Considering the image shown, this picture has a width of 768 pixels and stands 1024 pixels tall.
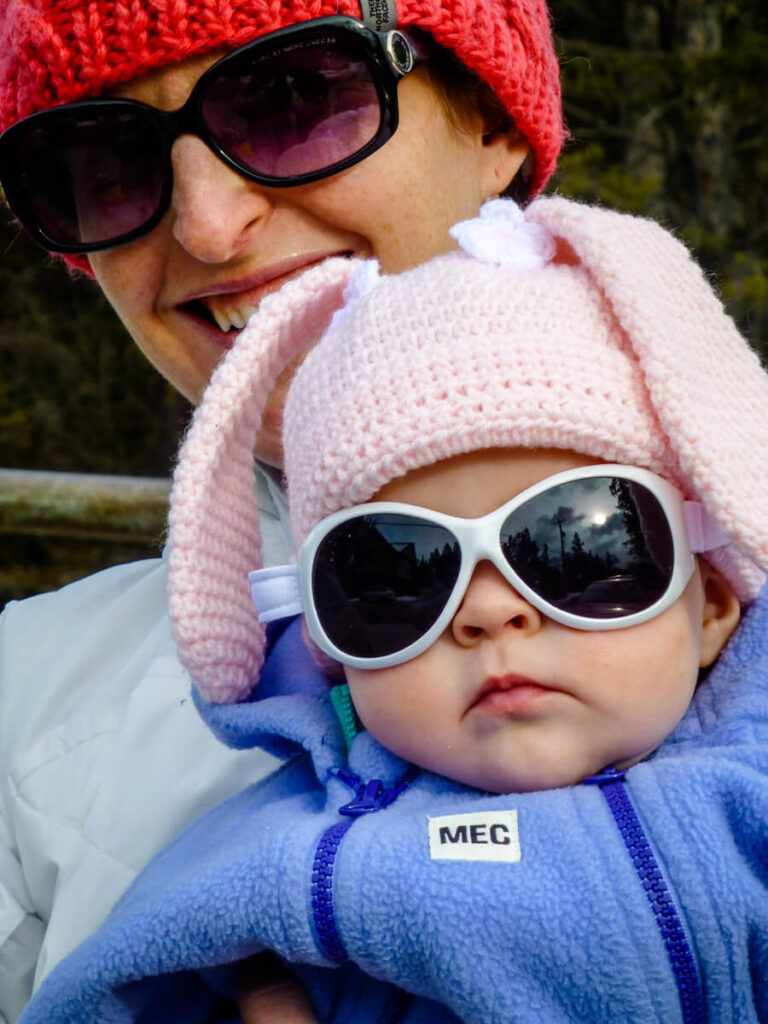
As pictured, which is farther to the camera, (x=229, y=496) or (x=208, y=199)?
(x=208, y=199)

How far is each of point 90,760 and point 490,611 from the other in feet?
2.67

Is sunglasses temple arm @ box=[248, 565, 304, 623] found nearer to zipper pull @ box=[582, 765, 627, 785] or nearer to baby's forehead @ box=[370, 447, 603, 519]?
baby's forehead @ box=[370, 447, 603, 519]

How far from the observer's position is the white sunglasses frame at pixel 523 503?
1141mm

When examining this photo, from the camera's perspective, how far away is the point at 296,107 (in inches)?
61.4

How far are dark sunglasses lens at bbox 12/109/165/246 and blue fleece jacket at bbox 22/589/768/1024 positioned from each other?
85 centimetres

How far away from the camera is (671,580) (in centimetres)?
115

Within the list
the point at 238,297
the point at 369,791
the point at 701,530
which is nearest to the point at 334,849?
the point at 369,791

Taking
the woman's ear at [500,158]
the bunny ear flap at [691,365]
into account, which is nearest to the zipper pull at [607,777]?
the bunny ear flap at [691,365]

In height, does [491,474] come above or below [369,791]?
above

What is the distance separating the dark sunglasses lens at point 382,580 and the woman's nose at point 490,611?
2cm

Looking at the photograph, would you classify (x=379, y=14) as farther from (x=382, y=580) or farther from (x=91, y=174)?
(x=382, y=580)

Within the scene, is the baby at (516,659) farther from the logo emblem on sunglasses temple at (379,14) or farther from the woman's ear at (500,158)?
the woman's ear at (500,158)

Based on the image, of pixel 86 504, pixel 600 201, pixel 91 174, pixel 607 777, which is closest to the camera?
pixel 607 777

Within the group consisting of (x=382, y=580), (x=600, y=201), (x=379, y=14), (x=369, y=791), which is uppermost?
(x=379, y=14)
